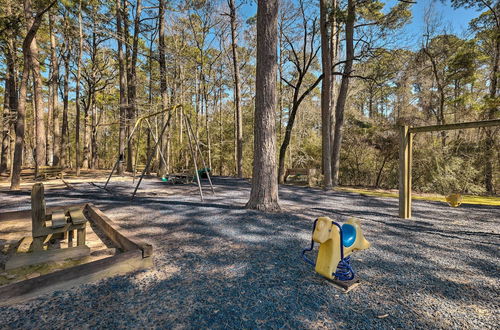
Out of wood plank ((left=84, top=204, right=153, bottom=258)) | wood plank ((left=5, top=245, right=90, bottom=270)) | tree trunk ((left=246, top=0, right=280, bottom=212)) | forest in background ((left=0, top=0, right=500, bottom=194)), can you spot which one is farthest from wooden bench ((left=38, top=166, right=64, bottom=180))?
tree trunk ((left=246, top=0, right=280, bottom=212))

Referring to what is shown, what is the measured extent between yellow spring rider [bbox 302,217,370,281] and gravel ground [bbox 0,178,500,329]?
0.43 feet

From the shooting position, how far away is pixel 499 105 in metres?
9.29

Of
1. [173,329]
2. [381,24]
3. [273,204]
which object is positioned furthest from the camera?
[381,24]

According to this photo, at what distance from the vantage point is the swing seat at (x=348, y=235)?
78.9 inches

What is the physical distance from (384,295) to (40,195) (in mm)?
3643

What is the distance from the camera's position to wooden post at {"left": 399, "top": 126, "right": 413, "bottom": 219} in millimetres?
4363

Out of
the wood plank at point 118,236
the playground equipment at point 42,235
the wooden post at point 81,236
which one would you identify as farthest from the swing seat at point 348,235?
the wooden post at point 81,236

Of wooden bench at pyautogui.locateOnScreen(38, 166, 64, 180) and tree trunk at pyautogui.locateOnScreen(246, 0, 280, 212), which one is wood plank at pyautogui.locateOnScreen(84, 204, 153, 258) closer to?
tree trunk at pyautogui.locateOnScreen(246, 0, 280, 212)

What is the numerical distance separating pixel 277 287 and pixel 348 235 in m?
0.75

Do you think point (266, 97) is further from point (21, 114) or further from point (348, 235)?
point (21, 114)

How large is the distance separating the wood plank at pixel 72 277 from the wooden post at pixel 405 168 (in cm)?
441

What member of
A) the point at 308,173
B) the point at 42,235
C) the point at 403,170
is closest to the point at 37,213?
the point at 42,235

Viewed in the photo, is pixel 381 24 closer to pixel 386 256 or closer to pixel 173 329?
pixel 386 256

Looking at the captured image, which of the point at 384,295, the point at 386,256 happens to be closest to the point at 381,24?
the point at 386,256
